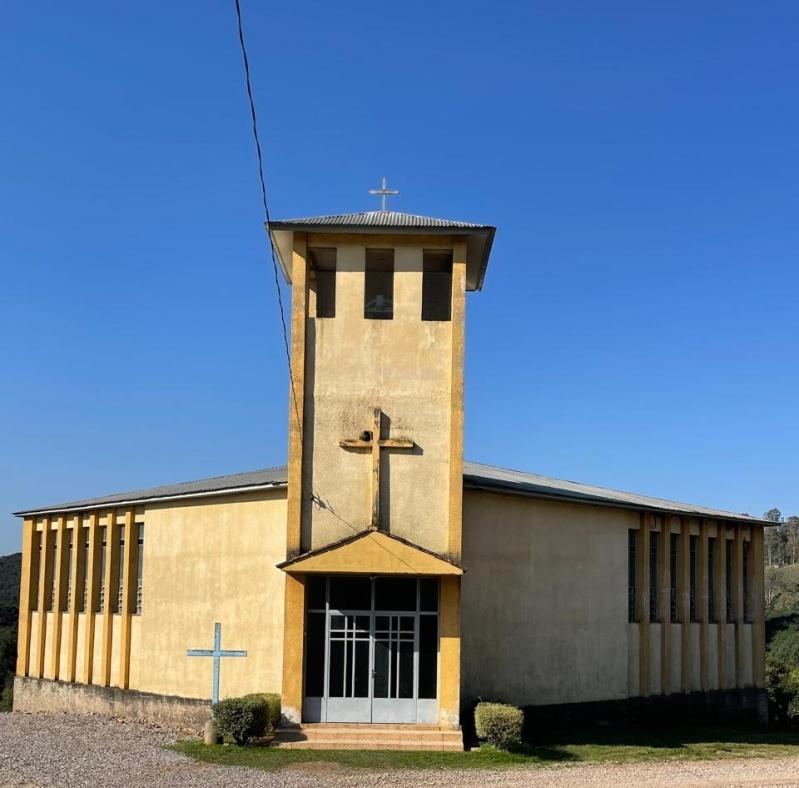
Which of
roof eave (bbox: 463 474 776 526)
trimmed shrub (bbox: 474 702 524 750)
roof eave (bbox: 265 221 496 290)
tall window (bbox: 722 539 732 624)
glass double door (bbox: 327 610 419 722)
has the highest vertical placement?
roof eave (bbox: 265 221 496 290)

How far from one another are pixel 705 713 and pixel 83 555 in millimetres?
17152

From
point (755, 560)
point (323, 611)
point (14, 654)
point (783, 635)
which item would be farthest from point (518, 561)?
point (783, 635)

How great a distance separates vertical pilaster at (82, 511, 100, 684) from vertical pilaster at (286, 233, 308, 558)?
9178mm

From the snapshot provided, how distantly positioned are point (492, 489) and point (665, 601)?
7.52 meters

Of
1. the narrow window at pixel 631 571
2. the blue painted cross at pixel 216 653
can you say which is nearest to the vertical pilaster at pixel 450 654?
the blue painted cross at pixel 216 653

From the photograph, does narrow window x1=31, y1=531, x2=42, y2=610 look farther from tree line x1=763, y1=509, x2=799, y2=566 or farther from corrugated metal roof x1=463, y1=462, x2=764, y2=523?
tree line x1=763, y1=509, x2=799, y2=566

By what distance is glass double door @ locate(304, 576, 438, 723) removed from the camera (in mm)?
18641

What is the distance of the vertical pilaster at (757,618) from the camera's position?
28828mm

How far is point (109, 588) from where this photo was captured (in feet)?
81.6

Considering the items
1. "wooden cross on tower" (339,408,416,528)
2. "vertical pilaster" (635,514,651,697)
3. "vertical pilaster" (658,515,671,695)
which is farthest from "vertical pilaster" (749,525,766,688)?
"wooden cross on tower" (339,408,416,528)

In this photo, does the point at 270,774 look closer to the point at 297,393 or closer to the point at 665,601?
the point at 297,393

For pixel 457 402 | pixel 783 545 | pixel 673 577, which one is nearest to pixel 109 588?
pixel 457 402

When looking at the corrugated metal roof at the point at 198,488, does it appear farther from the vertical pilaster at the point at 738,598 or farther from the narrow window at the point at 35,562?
the vertical pilaster at the point at 738,598

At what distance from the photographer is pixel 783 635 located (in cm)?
4959
